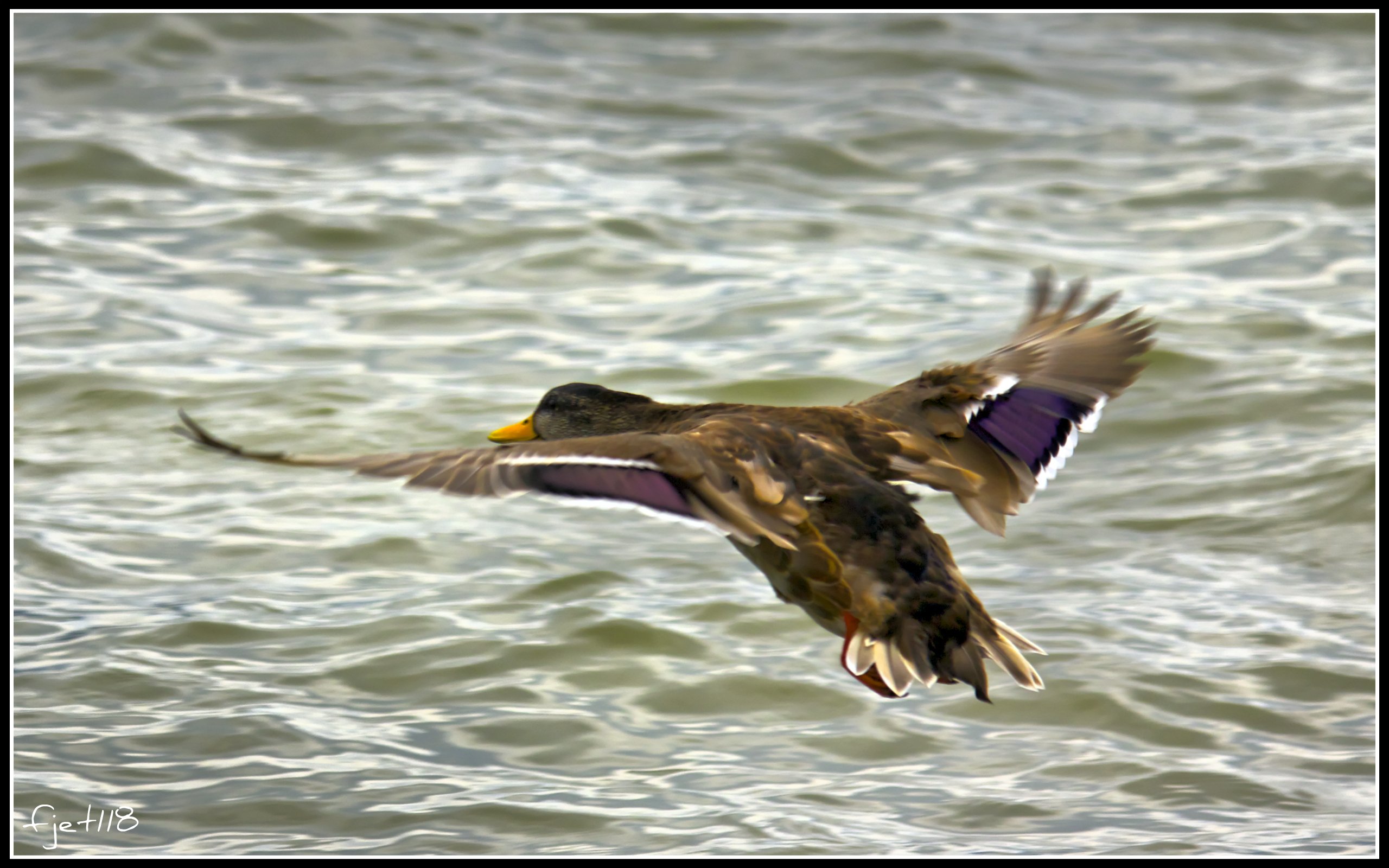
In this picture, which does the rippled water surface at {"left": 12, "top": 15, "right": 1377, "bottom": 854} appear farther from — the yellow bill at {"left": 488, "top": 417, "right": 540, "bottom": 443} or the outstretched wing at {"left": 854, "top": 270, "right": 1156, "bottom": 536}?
the outstretched wing at {"left": 854, "top": 270, "right": 1156, "bottom": 536}

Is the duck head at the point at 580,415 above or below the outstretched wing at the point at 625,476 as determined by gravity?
below

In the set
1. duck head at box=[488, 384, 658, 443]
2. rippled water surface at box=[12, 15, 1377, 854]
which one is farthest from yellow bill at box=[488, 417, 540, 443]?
rippled water surface at box=[12, 15, 1377, 854]

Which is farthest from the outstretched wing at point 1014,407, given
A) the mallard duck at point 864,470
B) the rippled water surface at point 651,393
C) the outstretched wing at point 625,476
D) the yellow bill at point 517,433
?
the yellow bill at point 517,433

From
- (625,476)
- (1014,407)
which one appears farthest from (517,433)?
(1014,407)

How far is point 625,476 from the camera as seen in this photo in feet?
13.1

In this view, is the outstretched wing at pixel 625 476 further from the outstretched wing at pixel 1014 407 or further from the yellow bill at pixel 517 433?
the yellow bill at pixel 517 433

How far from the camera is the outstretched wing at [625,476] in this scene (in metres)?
3.82

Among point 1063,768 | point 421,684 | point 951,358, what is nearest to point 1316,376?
point 951,358

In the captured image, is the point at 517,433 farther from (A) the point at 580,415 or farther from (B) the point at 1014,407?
(B) the point at 1014,407

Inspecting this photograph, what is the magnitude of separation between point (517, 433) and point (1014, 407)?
1.57 meters

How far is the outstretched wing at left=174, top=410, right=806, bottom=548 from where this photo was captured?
382 centimetres

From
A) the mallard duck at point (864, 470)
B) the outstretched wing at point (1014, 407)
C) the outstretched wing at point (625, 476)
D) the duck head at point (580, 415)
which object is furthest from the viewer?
the duck head at point (580, 415)

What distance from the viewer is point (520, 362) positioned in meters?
7.86

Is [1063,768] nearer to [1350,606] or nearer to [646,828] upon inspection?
[646,828]
